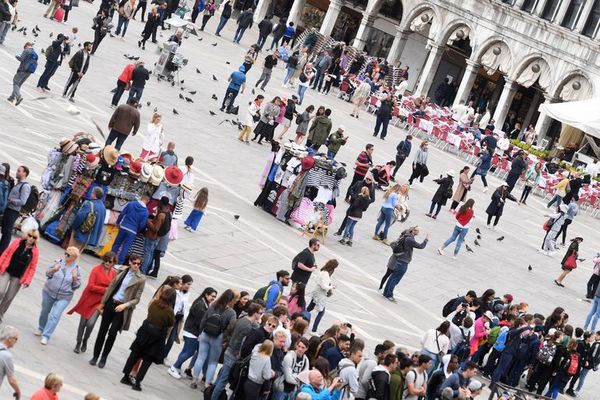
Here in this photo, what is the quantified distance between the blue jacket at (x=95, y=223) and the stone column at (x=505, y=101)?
118 feet

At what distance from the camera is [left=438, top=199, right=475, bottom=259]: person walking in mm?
29781

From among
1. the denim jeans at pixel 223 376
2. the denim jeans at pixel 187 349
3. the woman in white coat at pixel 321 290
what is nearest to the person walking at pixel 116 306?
the denim jeans at pixel 187 349

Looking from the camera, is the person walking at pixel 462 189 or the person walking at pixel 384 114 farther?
the person walking at pixel 384 114

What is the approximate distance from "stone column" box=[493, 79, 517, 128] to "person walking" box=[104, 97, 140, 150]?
1157 inches

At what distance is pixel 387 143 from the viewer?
1628 inches

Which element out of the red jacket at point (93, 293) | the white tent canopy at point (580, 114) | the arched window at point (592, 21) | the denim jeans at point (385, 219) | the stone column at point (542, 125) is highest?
the arched window at point (592, 21)

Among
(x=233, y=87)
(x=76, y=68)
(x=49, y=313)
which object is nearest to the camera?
(x=49, y=313)

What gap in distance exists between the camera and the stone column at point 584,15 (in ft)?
172

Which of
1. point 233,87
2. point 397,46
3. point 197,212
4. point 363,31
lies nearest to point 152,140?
point 197,212

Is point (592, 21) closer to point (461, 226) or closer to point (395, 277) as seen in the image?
point (461, 226)

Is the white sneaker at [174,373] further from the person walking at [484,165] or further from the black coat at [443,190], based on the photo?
the person walking at [484,165]

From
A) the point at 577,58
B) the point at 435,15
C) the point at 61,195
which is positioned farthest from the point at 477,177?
the point at 61,195

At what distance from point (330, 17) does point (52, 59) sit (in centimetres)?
3201

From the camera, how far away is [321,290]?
21.2 meters
